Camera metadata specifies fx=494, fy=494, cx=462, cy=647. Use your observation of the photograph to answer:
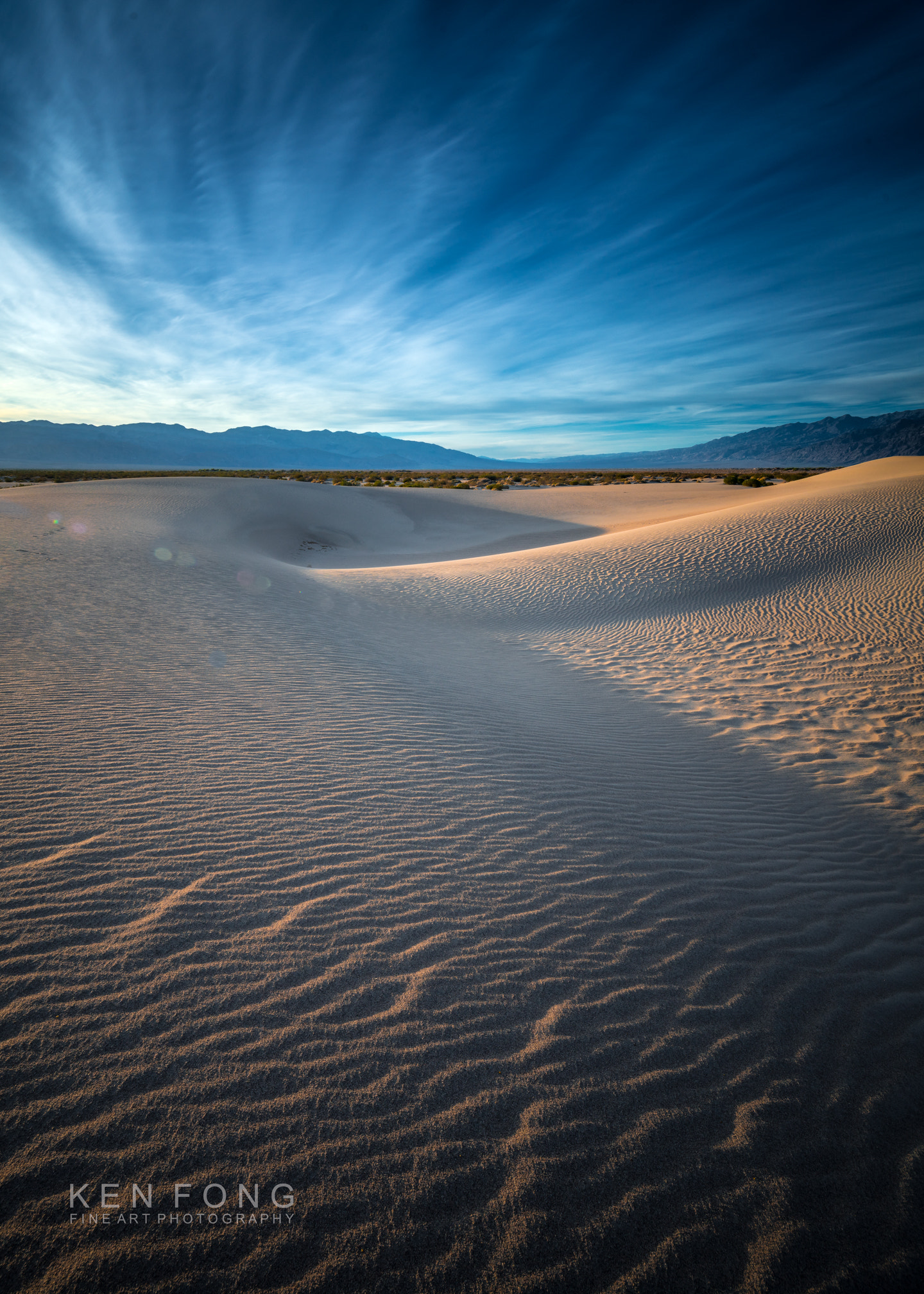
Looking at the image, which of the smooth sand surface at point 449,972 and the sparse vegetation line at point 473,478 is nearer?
the smooth sand surface at point 449,972

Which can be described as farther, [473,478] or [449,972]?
[473,478]

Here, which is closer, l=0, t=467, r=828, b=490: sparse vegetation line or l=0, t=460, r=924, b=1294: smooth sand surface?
l=0, t=460, r=924, b=1294: smooth sand surface

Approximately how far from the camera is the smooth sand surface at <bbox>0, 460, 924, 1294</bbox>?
75.2 inches

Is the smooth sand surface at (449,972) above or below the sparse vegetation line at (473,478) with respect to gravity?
below

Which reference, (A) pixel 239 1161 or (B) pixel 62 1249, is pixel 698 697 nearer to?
(A) pixel 239 1161

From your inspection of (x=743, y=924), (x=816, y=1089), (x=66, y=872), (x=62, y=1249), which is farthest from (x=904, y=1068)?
(x=66, y=872)

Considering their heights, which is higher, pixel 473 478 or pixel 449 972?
pixel 473 478

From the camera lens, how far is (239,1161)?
1.99m

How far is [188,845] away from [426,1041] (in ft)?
7.17

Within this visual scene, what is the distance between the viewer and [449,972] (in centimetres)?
292

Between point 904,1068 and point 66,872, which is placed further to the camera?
point 66,872

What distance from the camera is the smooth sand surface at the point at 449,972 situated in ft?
6.27

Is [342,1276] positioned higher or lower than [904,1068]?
higher

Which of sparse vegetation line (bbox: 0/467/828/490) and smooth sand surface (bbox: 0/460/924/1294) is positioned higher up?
sparse vegetation line (bbox: 0/467/828/490)
